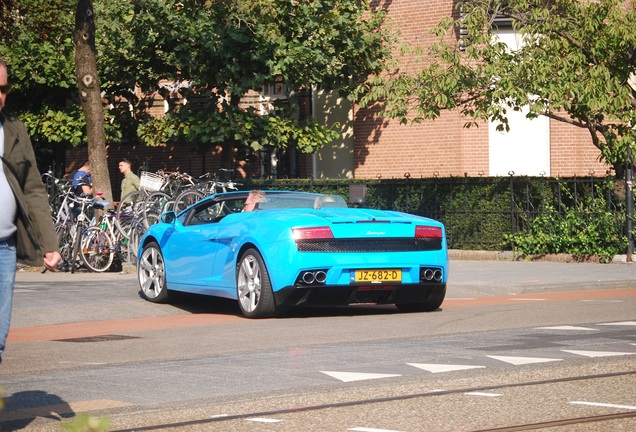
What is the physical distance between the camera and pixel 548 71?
1911 centimetres

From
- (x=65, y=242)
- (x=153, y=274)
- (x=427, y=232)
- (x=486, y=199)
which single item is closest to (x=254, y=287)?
(x=427, y=232)

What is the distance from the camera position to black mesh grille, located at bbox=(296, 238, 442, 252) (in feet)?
37.2

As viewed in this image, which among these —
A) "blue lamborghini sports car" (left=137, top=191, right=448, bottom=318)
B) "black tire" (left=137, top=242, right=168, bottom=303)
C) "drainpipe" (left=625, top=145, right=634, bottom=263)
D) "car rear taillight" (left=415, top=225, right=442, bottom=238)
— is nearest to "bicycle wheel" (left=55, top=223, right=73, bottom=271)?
"black tire" (left=137, top=242, right=168, bottom=303)

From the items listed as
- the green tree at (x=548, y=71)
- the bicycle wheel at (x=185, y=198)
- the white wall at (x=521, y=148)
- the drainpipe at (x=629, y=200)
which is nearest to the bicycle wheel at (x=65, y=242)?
the bicycle wheel at (x=185, y=198)

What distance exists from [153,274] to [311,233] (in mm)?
3148

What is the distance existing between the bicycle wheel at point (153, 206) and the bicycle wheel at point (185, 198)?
20cm

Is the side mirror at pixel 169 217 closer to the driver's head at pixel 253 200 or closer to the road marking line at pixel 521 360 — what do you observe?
the driver's head at pixel 253 200

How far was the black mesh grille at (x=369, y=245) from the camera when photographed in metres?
11.3

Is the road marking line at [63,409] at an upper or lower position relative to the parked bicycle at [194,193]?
lower

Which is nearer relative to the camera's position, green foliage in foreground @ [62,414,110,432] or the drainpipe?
green foliage in foreground @ [62,414,110,432]

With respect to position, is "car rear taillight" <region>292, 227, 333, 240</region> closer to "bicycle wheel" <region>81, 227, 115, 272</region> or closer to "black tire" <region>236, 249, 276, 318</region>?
"black tire" <region>236, 249, 276, 318</region>

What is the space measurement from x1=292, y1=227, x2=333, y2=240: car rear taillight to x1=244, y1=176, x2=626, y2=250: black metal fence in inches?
311

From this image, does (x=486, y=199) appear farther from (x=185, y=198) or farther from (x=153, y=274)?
(x=153, y=274)

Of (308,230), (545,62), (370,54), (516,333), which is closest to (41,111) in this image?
(370,54)
